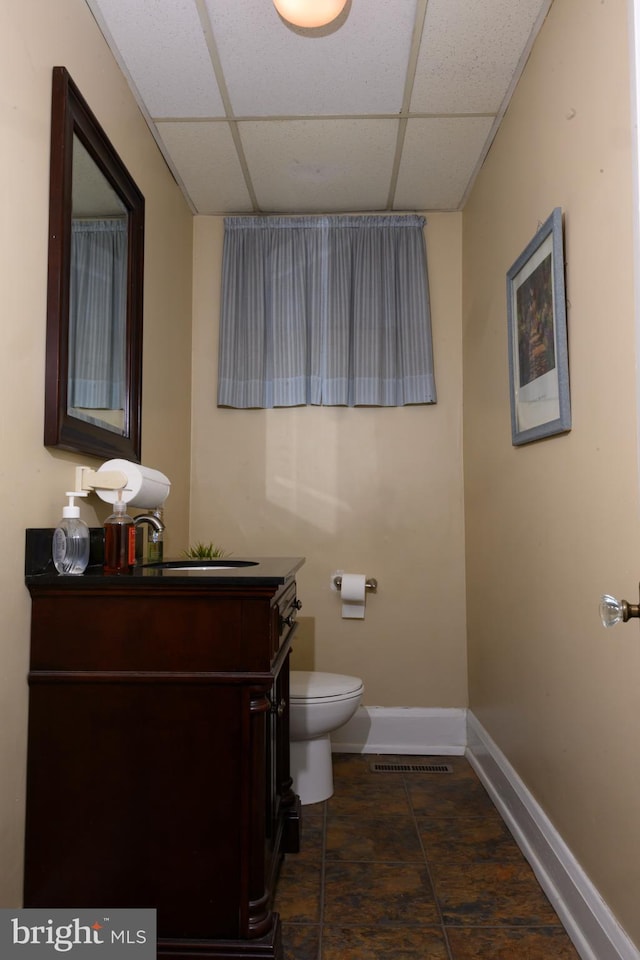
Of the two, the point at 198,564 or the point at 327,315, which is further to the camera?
the point at 327,315

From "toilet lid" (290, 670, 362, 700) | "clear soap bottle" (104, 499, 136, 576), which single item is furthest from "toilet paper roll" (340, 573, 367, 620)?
"clear soap bottle" (104, 499, 136, 576)

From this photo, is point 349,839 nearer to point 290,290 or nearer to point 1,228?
point 1,228

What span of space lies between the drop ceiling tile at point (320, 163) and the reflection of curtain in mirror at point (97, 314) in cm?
78

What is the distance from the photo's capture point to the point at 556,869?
1.86m

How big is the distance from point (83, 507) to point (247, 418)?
146cm

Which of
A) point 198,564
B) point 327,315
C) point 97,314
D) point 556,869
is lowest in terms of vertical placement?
point 556,869

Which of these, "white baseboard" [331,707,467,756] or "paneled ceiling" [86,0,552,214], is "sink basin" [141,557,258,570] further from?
"paneled ceiling" [86,0,552,214]

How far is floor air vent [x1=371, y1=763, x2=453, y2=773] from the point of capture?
294cm

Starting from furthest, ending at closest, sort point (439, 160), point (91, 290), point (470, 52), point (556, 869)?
point (439, 160) → point (470, 52) → point (91, 290) → point (556, 869)

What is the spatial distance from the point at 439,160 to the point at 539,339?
3.93ft

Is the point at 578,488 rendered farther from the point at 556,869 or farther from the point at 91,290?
the point at 91,290

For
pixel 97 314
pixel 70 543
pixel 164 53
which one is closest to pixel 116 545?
pixel 70 543

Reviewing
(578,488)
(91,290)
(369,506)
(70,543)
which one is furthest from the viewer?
(369,506)

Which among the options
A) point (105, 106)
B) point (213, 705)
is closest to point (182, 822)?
point (213, 705)
